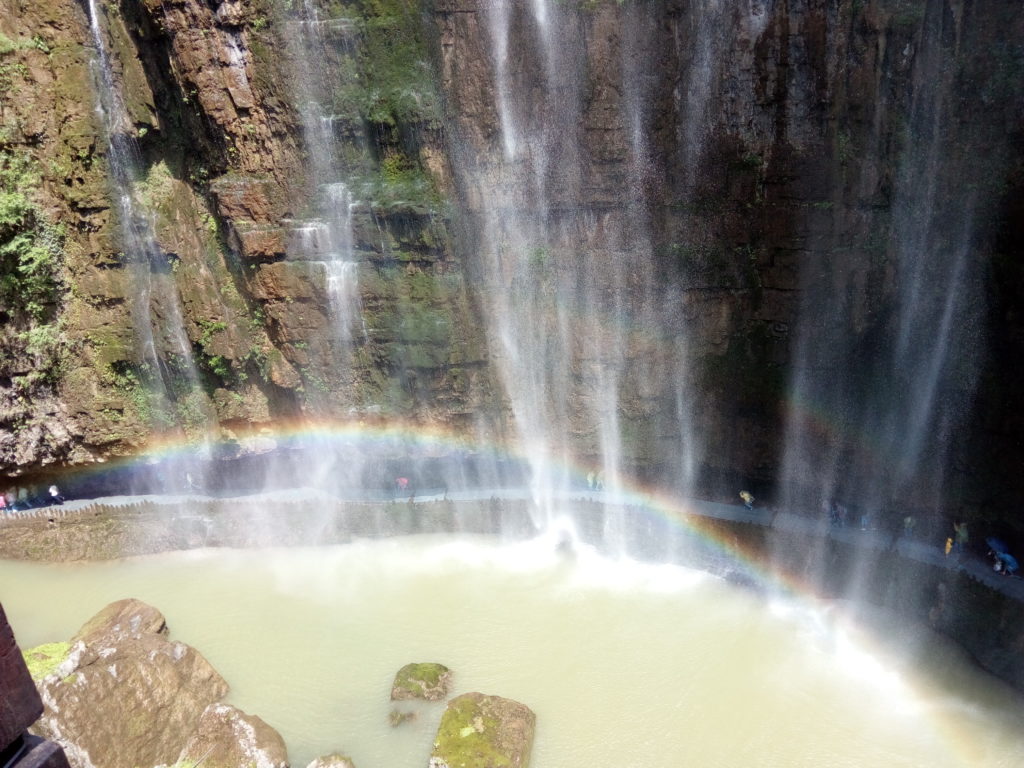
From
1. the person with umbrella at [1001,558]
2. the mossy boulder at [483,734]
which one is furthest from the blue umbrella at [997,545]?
the mossy boulder at [483,734]

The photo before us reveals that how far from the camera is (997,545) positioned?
1270 centimetres

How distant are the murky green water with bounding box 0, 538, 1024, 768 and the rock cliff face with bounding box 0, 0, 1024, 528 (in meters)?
3.29

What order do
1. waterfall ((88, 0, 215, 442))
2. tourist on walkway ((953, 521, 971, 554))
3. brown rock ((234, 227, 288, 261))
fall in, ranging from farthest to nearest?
brown rock ((234, 227, 288, 261)) < waterfall ((88, 0, 215, 442)) < tourist on walkway ((953, 521, 971, 554))

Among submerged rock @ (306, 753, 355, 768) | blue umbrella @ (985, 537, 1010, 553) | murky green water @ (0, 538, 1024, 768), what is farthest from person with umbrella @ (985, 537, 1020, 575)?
submerged rock @ (306, 753, 355, 768)

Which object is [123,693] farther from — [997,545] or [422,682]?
[997,545]

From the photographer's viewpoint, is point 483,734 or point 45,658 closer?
point 483,734

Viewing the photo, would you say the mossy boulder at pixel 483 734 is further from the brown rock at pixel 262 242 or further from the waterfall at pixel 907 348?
the brown rock at pixel 262 242

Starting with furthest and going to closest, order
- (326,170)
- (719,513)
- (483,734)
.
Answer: (326,170), (719,513), (483,734)

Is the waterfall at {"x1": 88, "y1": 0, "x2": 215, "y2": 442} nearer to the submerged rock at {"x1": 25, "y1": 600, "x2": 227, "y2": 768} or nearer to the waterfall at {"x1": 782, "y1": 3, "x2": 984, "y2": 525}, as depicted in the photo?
the submerged rock at {"x1": 25, "y1": 600, "x2": 227, "y2": 768}

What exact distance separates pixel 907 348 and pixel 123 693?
612 inches

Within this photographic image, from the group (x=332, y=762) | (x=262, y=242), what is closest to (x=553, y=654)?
(x=332, y=762)

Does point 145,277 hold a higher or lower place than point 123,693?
higher

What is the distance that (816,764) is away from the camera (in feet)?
35.3

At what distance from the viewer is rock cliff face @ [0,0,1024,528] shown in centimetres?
1352
